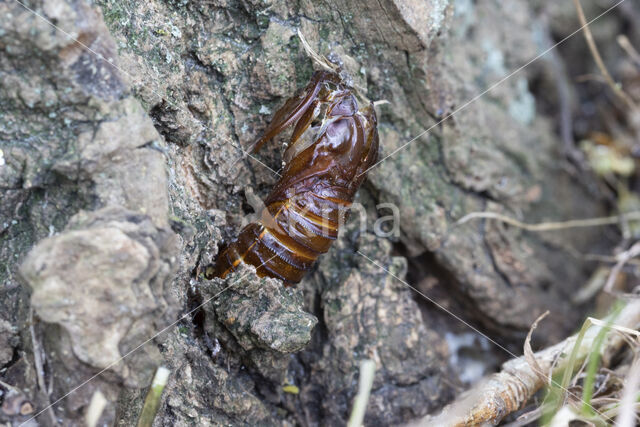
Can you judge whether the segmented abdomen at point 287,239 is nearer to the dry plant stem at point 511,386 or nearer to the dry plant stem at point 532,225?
the dry plant stem at point 511,386

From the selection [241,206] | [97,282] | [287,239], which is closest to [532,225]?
[287,239]

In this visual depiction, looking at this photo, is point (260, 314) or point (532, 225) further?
point (532, 225)

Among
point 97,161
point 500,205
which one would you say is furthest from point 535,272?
point 97,161

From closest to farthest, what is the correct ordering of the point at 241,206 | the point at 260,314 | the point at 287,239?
1. the point at 260,314
2. the point at 287,239
3. the point at 241,206

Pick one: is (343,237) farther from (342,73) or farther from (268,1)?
(268,1)

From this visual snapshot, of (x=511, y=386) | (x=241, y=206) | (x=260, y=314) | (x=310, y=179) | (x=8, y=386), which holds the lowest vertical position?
(x=8, y=386)

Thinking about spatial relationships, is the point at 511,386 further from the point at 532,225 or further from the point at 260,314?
the point at 532,225

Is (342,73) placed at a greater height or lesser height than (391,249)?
greater
